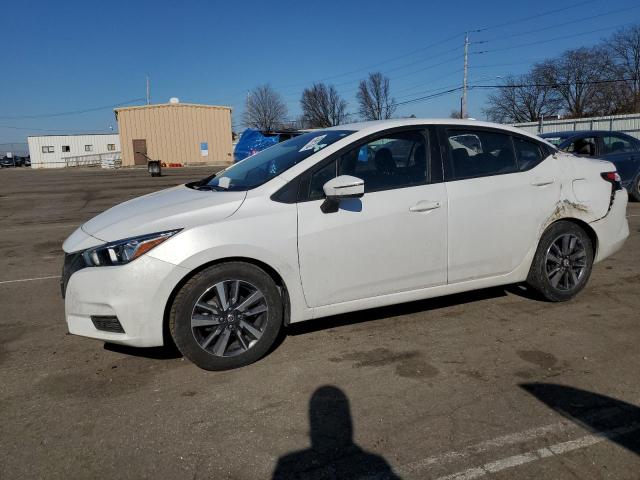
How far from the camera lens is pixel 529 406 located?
9.88 feet

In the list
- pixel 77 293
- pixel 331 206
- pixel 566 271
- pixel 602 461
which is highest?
pixel 331 206

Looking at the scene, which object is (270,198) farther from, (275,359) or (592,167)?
(592,167)

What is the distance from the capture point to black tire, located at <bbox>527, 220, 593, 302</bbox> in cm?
457

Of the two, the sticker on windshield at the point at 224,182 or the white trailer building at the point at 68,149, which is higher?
the white trailer building at the point at 68,149

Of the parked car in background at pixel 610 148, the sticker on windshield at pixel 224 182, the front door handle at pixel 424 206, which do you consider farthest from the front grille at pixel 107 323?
the parked car in background at pixel 610 148

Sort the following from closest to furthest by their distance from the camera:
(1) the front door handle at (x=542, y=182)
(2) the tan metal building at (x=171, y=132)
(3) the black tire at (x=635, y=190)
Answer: (1) the front door handle at (x=542, y=182) → (3) the black tire at (x=635, y=190) → (2) the tan metal building at (x=171, y=132)

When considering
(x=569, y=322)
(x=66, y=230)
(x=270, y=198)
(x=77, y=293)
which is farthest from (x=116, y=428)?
(x=66, y=230)

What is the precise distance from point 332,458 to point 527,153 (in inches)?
126

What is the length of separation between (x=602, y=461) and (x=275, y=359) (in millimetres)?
2105

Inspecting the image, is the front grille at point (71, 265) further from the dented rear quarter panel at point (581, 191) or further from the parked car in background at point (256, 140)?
the parked car in background at point (256, 140)

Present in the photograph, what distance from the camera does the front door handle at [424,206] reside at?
393cm

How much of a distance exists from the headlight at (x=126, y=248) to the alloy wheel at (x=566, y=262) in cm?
324

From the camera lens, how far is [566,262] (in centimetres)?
469

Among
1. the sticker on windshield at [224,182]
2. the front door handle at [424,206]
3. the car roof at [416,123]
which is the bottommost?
the front door handle at [424,206]
